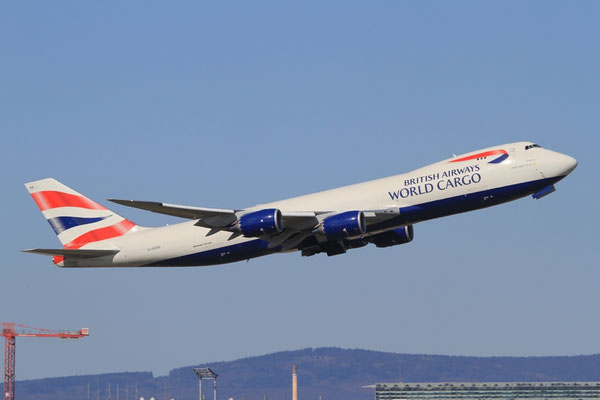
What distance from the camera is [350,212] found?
67938 millimetres

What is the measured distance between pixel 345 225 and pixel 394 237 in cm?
980

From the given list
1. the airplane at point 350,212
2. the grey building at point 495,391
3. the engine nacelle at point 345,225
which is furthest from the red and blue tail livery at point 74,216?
the grey building at point 495,391

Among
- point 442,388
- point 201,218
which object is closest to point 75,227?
point 201,218

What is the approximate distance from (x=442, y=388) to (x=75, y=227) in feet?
376

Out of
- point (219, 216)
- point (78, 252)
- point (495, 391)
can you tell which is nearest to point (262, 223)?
point (219, 216)

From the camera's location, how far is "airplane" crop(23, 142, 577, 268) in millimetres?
67125

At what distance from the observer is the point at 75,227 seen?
80.4m

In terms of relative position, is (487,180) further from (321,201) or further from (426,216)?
(321,201)

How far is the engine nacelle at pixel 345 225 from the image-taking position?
2638 inches

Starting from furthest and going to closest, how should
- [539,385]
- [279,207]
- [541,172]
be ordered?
[539,385] → [279,207] → [541,172]

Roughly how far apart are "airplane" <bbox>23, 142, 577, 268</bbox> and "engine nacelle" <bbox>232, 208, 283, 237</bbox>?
0.07 metres

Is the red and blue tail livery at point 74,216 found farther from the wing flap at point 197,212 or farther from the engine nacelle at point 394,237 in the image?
the engine nacelle at point 394,237

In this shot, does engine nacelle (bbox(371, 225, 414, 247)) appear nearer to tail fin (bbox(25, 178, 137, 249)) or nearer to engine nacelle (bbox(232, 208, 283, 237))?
engine nacelle (bbox(232, 208, 283, 237))

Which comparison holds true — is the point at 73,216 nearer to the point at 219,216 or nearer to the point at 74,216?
the point at 74,216
